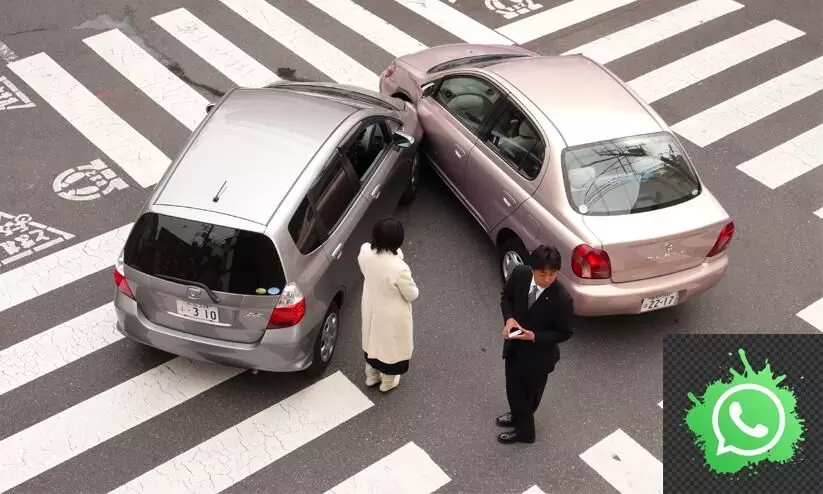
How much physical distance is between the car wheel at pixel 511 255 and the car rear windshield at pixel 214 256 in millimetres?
2311

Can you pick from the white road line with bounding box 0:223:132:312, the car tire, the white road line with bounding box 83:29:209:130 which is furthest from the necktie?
the white road line with bounding box 83:29:209:130

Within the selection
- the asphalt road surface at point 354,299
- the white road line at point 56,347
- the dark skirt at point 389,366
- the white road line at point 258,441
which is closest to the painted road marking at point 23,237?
the asphalt road surface at point 354,299

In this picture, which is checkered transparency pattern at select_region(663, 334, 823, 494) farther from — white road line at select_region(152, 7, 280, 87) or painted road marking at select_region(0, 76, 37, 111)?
painted road marking at select_region(0, 76, 37, 111)

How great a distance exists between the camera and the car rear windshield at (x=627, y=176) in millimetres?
7746

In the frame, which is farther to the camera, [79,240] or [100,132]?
[100,132]

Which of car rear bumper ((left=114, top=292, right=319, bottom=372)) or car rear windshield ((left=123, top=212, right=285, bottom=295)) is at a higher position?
car rear windshield ((left=123, top=212, right=285, bottom=295))

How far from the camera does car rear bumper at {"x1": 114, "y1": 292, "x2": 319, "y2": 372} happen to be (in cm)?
706

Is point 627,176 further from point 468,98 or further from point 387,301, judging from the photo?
point 387,301

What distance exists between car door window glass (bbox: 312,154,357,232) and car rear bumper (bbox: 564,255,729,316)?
1.97m

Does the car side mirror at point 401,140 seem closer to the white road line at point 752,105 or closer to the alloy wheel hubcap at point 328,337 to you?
the alloy wheel hubcap at point 328,337

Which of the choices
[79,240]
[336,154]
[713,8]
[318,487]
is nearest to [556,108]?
[336,154]

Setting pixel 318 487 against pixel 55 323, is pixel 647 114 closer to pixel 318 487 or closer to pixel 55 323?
pixel 318 487

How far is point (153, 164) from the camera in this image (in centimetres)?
1005

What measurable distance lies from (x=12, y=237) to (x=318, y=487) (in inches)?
166
